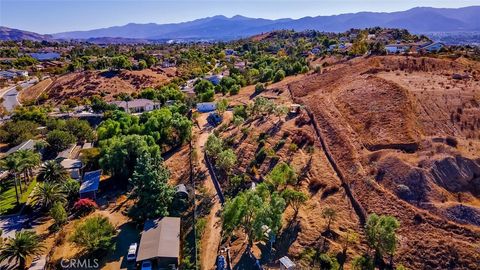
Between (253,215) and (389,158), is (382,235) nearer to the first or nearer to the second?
(253,215)

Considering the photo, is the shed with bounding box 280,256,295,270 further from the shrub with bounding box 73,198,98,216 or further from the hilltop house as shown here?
the hilltop house

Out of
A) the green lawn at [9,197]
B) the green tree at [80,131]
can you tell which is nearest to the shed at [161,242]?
the green lawn at [9,197]

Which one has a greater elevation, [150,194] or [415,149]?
[415,149]

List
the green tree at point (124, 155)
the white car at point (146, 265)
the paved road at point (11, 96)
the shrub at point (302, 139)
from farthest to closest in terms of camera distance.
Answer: the paved road at point (11, 96), the shrub at point (302, 139), the green tree at point (124, 155), the white car at point (146, 265)

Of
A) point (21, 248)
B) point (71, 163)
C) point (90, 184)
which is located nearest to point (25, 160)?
point (90, 184)

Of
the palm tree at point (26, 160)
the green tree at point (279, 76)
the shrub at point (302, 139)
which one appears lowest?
the shrub at point (302, 139)

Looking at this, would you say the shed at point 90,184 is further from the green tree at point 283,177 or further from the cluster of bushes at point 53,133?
the green tree at point 283,177

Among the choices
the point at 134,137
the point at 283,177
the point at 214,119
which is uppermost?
the point at 134,137
